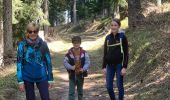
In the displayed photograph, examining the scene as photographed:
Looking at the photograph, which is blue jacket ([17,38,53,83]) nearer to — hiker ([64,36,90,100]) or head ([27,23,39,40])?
head ([27,23,39,40])

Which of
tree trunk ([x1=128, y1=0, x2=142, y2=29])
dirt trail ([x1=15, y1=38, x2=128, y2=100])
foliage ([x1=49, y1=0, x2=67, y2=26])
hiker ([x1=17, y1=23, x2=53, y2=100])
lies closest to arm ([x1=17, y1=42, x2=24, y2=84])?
hiker ([x1=17, y1=23, x2=53, y2=100])

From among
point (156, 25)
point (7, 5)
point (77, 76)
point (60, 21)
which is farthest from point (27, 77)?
point (60, 21)

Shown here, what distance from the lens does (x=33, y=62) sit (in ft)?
24.8

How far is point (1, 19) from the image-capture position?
19.1 meters

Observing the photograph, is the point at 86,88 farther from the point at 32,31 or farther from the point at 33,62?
the point at 32,31

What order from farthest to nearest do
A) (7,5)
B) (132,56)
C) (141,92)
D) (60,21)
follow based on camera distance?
1. (60,21)
2. (7,5)
3. (132,56)
4. (141,92)

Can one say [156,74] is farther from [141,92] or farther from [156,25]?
[156,25]

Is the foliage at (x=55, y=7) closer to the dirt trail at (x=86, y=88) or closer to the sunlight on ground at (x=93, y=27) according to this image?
the sunlight on ground at (x=93, y=27)

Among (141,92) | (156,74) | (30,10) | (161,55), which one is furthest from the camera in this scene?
(30,10)

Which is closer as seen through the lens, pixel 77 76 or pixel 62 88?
pixel 77 76

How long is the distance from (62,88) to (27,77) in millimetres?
7021

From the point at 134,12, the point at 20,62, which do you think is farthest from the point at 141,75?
the point at 134,12

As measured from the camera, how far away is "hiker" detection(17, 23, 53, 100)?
754 centimetres

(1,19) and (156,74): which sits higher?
(1,19)
